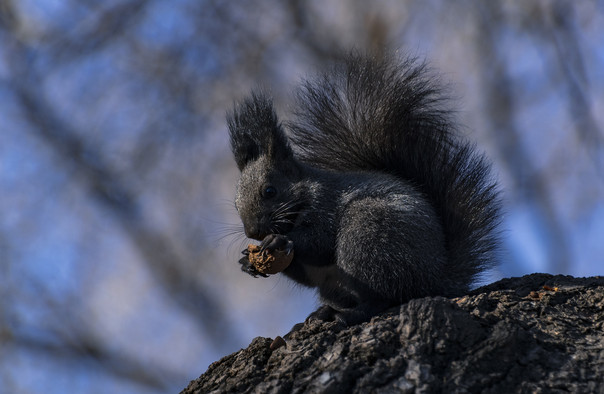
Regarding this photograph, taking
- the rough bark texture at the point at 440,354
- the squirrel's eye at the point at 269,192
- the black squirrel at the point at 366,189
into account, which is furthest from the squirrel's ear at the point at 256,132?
the rough bark texture at the point at 440,354

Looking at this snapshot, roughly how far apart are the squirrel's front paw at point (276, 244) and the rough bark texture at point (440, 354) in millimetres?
567

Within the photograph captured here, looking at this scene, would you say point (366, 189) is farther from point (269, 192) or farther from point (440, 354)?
point (440, 354)

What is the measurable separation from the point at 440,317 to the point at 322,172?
141 centimetres

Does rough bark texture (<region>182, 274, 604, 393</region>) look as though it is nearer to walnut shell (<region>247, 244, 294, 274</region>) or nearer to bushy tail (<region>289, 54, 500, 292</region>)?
walnut shell (<region>247, 244, 294, 274</region>)

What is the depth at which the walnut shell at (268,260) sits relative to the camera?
2746 mm

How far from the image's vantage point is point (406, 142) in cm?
312

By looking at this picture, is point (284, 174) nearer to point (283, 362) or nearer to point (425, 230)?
point (425, 230)

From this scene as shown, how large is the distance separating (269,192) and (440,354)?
145cm

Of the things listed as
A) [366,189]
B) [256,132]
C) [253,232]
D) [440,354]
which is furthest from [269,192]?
[440,354]

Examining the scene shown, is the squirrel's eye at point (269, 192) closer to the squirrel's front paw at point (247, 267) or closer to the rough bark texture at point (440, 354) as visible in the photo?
the squirrel's front paw at point (247, 267)

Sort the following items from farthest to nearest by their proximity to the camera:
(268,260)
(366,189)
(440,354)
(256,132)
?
1. (256,132)
2. (366,189)
3. (268,260)
4. (440,354)

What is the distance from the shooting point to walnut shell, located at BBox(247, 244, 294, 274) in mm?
2746

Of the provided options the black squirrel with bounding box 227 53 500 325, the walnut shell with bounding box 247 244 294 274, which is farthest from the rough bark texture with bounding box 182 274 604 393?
the walnut shell with bounding box 247 244 294 274

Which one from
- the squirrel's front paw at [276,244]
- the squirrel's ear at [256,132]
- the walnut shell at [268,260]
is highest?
the squirrel's ear at [256,132]
